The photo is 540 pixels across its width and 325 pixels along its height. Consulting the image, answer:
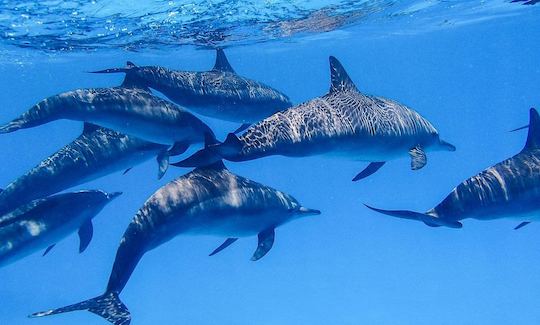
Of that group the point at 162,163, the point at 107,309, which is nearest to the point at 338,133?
the point at 162,163

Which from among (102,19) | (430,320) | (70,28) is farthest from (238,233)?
(430,320)

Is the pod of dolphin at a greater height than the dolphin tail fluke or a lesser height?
lesser

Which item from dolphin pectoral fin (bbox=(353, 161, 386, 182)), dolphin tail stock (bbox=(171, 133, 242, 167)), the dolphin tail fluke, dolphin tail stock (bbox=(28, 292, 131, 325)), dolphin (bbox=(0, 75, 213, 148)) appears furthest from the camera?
dolphin pectoral fin (bbox=(353, 161, 386, 182))

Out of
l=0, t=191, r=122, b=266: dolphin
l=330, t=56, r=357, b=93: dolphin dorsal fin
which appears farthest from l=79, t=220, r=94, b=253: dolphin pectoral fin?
l=330, t=56, r=357, b=93: dolphin dorsal fin

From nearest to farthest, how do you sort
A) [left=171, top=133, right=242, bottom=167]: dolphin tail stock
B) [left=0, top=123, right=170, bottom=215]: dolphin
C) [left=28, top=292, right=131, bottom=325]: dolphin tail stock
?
[left=28, top=292, right=131, bottom=325]: dolphin tail stock < [left=171, top=133, right=242, bottom=167]: dolphin tail stock < [left=0, top=123, right=170, bottom=215]: dolphin

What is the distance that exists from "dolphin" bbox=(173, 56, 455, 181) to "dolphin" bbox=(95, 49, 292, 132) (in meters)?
2.24

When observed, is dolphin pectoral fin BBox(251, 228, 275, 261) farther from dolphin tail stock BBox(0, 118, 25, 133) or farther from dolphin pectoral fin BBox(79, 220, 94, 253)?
dolphin pectoral fin BBox(79, 220, 94, 253)

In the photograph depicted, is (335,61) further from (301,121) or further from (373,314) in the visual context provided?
(373,314)

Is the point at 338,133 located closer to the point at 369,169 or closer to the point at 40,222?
the point at 369,169

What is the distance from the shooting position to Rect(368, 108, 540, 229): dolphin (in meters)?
7.52

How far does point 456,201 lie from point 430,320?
19.0 m

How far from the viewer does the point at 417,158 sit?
8734 mm

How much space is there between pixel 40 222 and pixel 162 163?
9.33ft

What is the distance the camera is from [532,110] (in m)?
7.97
